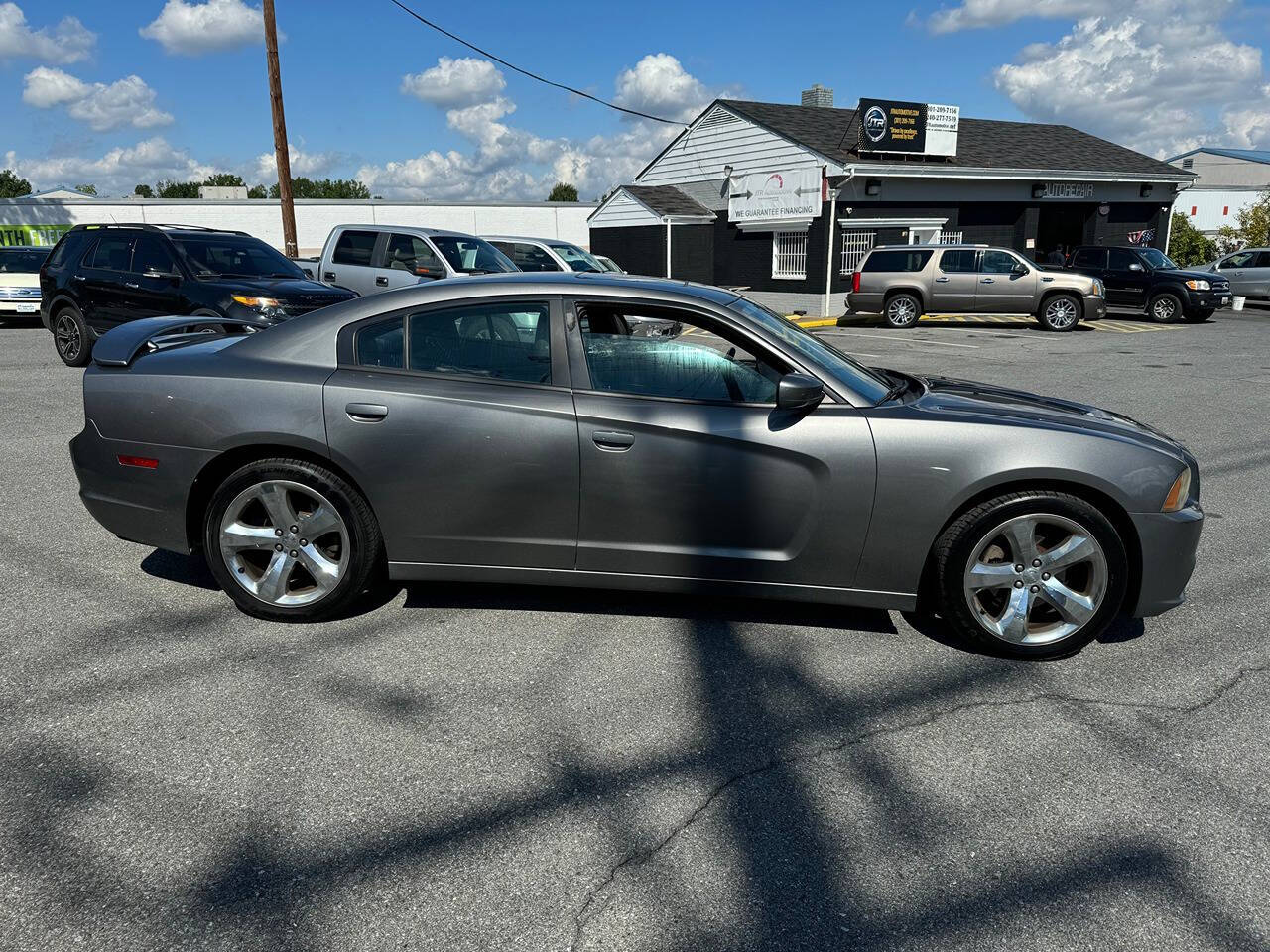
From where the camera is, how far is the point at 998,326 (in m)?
21.4

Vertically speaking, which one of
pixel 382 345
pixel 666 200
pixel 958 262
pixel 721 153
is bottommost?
pixel 382 345

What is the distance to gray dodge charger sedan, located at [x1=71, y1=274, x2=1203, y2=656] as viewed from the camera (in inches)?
149

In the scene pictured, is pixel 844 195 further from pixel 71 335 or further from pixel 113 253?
pixel 71 335

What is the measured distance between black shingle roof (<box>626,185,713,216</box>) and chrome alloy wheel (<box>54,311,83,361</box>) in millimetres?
18354

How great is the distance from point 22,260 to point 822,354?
62.1 ft

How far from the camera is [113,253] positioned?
11.2 metres

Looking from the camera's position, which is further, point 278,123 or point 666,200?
point 666,200

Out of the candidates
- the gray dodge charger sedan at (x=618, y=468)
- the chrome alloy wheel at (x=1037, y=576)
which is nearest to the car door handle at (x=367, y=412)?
the gray dodge charger sedan at (x=618, y=468)

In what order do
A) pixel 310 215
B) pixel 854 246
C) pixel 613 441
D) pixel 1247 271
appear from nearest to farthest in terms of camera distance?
pixel 613 441 → pixel 854 246 → pixel 1247 271 → pixel 310 215

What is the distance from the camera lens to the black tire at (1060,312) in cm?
1988

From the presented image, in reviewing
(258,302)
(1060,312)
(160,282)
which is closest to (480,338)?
(258,302)

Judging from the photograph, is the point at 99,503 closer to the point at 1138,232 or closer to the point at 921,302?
the point at 921,302

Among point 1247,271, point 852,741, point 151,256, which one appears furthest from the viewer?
point 1247,271

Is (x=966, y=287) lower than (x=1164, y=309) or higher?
higher
